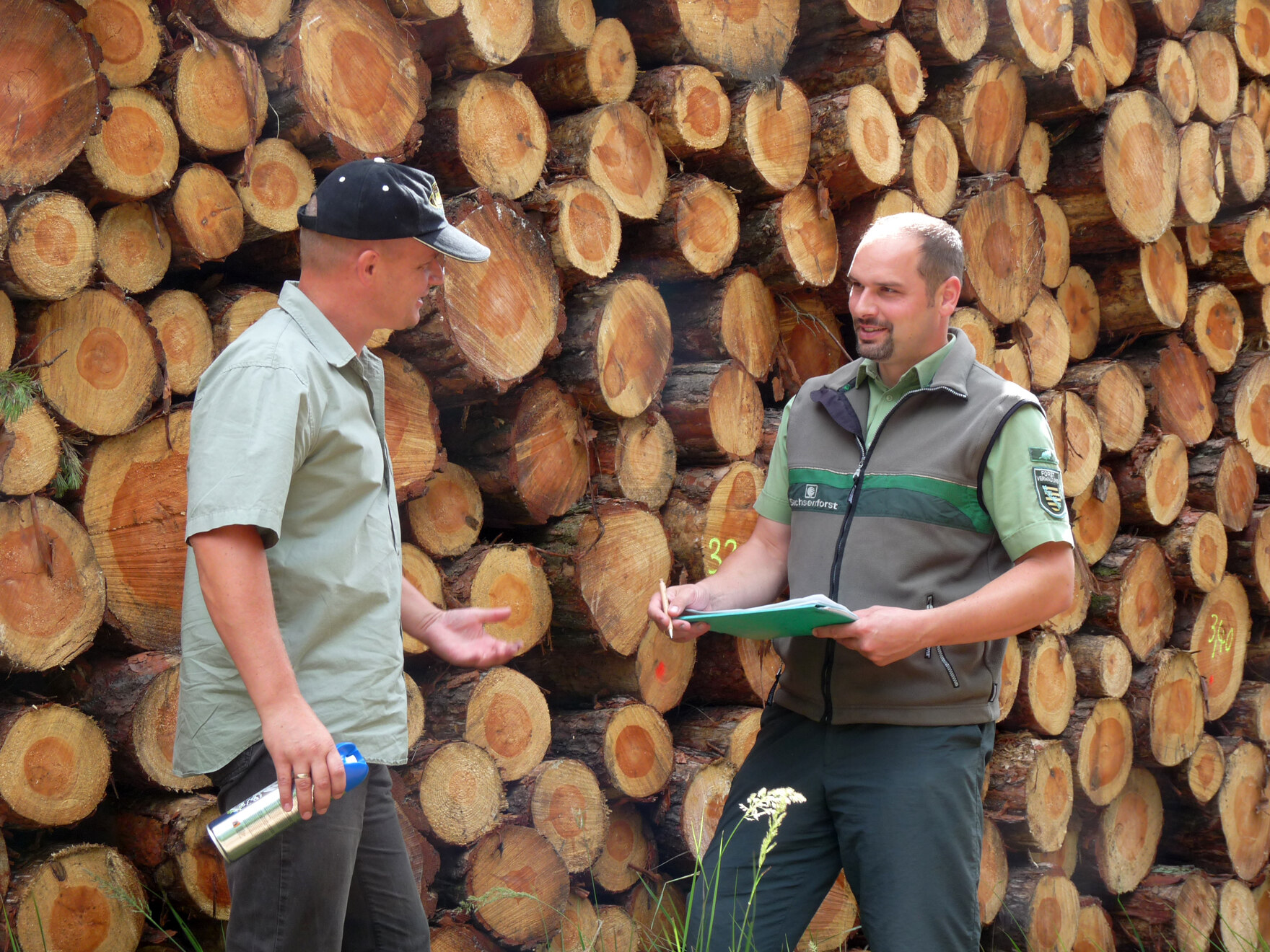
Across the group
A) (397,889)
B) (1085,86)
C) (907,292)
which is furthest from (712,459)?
(1085,86)

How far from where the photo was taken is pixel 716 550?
3451 mm

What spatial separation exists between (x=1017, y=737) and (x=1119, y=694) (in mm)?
647

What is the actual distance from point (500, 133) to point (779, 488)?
1214 mm

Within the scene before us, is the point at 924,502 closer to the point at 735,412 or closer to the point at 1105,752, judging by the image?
the point at 735,412

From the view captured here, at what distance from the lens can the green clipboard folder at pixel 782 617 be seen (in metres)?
2.04

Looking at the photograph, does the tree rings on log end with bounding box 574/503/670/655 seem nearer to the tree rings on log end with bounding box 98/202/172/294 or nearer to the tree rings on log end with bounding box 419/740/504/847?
the tree rings on log end with bounding box 419/740/504/847

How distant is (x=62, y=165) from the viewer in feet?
7.34

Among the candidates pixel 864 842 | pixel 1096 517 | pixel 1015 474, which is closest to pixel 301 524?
pixel 864 842

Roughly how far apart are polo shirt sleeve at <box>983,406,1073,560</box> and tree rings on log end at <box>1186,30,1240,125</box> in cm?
382

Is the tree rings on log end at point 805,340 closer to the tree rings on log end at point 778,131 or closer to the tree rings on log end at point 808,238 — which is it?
the tree rings on log end at point 808,238

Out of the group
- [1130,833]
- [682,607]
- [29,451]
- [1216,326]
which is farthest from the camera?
[1216,326]

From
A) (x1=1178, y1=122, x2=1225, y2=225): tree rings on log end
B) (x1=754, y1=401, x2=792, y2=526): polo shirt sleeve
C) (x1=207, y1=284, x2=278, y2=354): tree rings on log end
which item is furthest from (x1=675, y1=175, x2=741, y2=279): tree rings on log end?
(x1=1178, y1=122, x2=1225, y2=225): tree rings on log end

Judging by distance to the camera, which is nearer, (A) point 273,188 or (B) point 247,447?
(B) point 247,447

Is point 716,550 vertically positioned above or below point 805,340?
below
